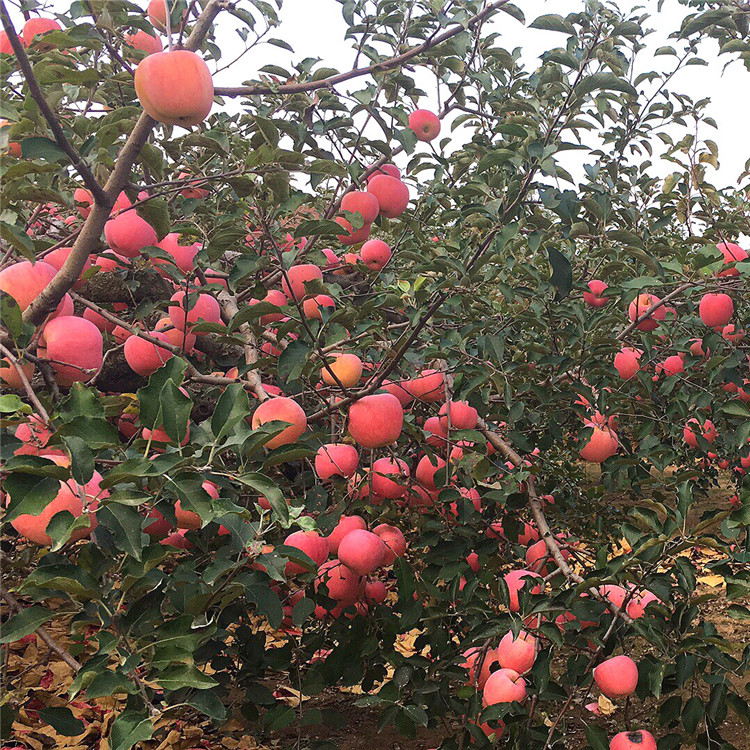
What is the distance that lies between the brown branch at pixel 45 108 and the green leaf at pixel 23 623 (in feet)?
2.47

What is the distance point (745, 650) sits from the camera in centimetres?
144

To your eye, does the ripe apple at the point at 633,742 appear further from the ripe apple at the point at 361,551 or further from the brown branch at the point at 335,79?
the brown branch at the point at 335,79

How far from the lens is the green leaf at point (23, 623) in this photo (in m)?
1.09

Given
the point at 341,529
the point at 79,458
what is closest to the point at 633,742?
the point at 341,529

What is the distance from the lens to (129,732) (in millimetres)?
1052

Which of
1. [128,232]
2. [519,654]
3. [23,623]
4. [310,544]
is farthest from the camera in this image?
[128,232]

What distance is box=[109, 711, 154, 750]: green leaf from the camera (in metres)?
1.02

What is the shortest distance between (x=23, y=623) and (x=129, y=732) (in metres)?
0.24

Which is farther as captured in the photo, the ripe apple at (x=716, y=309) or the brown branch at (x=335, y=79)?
the ripe apple at (x=716, y=309)

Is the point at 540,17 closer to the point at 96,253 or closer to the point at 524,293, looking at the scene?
the point at 524,293

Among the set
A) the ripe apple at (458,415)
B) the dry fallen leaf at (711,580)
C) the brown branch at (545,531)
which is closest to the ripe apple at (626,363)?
the brown branch at (545,531)

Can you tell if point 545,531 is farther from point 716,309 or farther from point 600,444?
point 716,309

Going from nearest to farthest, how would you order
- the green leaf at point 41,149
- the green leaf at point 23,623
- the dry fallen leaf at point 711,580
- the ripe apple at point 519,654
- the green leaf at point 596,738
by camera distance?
the green leaf at point 23,623 → the green leaf at point 41,149 → the green leaf at point 596,738 → the ripe apple at point 519,654 → the dry fallen leaf at point 711,580

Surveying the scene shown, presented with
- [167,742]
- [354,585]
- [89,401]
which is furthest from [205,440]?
[167,742]
